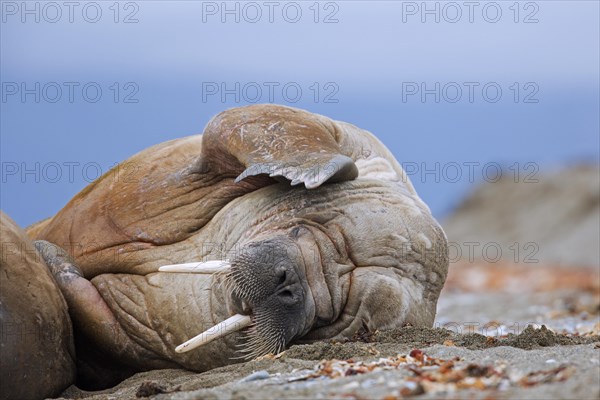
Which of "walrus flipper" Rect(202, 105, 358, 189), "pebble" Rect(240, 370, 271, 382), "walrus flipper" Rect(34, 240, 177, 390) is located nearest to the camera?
"pebble" Rect(240, 370, 271, 382)

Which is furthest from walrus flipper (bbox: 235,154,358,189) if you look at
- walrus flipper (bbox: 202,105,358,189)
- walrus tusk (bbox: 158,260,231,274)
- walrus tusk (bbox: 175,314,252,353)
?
walrus tusk (bbox: 175,314,252,353)

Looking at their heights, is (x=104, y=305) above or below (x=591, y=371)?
below

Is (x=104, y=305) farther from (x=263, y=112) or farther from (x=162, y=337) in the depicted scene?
(x=263, y=112)

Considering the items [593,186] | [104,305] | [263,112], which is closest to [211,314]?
[104,305]

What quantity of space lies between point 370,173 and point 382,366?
2.24m

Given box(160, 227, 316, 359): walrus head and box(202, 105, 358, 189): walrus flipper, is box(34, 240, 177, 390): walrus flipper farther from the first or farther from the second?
box(202, 105, 358, 189): walrus flipper

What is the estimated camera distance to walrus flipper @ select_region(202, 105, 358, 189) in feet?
22.0

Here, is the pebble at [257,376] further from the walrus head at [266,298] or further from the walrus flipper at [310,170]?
the walrus flipper at [310,170]

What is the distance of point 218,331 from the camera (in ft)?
20.5

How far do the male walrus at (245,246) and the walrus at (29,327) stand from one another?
387 millimetres

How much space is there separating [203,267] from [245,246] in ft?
0.97

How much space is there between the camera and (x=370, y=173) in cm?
739

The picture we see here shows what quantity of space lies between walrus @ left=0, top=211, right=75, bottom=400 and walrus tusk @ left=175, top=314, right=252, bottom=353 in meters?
0.88

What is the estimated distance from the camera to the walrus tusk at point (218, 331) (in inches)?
245
